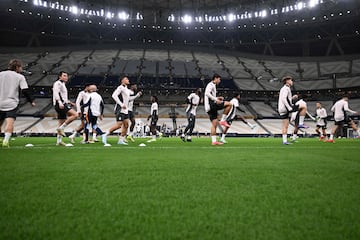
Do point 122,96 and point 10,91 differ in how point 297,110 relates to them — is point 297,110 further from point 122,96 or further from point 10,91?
point 10,91

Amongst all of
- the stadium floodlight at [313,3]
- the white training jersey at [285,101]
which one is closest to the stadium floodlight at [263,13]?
the stadium floodlight at [313,3]

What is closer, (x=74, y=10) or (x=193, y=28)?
(x=74, y=10)

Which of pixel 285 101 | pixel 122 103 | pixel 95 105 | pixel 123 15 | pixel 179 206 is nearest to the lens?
pixel 179 206

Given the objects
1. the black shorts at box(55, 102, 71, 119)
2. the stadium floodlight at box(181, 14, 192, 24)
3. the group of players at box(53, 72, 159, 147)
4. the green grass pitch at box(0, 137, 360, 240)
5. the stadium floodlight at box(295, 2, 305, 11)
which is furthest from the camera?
the stadium floodlight at box(181, 14, 192, 24)

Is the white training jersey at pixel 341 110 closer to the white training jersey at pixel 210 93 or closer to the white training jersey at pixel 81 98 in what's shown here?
the white training jersey at pixel 210 93

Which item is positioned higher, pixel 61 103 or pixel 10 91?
pixel 10 91

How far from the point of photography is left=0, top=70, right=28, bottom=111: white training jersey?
6551 millimetres

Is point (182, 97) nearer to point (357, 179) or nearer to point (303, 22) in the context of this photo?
point (303, 22)

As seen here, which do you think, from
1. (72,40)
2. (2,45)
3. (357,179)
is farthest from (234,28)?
(357,179)

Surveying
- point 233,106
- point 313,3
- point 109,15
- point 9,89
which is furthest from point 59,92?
point 313,3

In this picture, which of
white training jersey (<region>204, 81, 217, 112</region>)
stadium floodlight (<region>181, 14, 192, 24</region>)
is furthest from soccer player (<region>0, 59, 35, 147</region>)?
stadium floodlight (<region>181, 14, 192, 24</region>)

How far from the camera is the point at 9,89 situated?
260 inches

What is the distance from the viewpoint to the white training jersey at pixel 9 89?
6.55m

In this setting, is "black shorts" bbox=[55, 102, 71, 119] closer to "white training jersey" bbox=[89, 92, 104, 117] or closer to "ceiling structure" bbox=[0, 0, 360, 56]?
"white training jersey" bbox=[89, 92, 104, 117]
